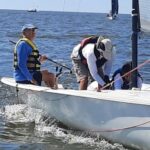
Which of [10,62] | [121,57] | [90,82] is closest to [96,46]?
[90,82]

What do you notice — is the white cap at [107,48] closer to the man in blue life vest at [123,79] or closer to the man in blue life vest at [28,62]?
→ the man in blue life vest at [123,79]

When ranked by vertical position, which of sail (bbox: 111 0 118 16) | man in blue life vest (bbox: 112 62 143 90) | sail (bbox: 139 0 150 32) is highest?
sail (bbox: 111 0 118 16)

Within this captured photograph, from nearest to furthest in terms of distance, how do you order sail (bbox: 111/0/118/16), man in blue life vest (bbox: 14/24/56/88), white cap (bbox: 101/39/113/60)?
sail (bbox: 111/0/118/16), white cap (bbox: 101/39/113/60), man in blue life vest (bbox: 14/24/56/88)

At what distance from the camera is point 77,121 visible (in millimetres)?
8789

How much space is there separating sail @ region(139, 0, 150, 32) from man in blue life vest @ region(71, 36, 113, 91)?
0.87 m

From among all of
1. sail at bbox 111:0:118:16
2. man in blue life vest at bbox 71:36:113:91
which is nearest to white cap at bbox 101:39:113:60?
man in blue life vest at bbox 71:36:113:91

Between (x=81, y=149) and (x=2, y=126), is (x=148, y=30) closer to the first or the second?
(x=81, y=149)

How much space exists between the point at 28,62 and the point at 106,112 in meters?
2.32

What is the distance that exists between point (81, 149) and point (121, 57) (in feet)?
45.9

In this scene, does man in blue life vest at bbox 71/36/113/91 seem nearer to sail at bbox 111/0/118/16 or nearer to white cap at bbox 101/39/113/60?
white cap at bbox 101/39/113/60

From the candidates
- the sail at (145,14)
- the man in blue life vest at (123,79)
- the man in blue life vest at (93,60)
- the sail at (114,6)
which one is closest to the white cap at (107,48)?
the man in blue life vest at (93,60)

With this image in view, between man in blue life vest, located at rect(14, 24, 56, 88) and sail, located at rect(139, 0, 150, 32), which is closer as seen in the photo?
sail, located at rect(139, 0, 150, 32)

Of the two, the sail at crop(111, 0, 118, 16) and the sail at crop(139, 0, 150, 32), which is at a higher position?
the sail at crop(111, 0, 118, 16)

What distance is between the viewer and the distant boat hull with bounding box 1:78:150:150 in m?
7.66
